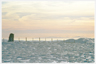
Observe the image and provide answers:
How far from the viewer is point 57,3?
1177 cm

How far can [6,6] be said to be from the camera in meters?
11.5

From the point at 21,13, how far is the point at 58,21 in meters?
2.88

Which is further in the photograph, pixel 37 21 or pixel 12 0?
pixel 37 21

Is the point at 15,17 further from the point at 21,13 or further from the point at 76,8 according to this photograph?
the point at 76,8

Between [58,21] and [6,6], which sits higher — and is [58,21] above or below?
below

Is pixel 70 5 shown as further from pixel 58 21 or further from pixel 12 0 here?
pixel 12 0

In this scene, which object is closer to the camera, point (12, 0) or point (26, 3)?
point (12, 0)

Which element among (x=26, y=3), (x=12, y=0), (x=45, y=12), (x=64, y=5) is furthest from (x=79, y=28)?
(x=12, y=0)

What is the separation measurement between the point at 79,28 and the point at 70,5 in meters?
1.87

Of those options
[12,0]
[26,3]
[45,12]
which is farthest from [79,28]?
[12,0]

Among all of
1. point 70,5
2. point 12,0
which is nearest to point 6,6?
point 12,0

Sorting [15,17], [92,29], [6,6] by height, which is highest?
[6,6]

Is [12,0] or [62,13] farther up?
[12,0]

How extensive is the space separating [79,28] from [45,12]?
2.86 m
